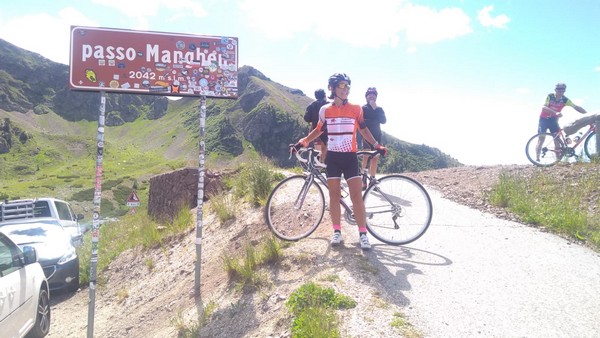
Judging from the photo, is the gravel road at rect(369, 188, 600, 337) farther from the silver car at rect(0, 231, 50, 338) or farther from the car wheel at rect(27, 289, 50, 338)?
the car wheel at rect(27, 289, 50, 338)

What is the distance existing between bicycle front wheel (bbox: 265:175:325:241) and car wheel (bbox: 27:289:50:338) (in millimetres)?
3011

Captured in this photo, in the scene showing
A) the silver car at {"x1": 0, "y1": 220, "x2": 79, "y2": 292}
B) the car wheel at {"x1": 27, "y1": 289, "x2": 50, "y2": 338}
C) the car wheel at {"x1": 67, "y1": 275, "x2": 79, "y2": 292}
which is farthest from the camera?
the car wheel at {"x1": 67, "y1": 275, "x2": 79, "y2": 292}

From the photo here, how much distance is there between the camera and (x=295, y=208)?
5770 millimetres

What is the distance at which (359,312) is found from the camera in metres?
3.93

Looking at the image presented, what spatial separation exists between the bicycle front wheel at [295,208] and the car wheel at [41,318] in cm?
301

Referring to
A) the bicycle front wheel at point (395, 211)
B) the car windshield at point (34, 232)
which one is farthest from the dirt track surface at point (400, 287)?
the car windshield at point (34, 232)

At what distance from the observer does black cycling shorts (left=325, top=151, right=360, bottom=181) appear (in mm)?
5246

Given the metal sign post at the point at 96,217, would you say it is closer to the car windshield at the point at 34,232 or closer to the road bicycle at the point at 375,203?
the road bicycle at the point at 375,203

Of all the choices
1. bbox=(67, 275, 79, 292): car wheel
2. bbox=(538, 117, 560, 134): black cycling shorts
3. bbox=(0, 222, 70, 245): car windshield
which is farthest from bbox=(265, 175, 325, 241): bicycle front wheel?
bbox=(538, 117, 560, 134): black cycling shorts

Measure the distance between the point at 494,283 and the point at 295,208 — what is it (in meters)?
2.44

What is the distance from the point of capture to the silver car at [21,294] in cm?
435

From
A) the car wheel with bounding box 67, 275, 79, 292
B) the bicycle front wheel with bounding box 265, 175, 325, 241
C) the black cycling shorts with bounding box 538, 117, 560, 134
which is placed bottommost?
the car wheel with bounding box 67, 275, 79, 292

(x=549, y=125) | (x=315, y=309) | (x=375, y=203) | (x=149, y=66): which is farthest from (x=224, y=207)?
(x=549, y=125)

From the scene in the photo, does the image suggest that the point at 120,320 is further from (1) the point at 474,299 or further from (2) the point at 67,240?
(1) the point at 474,299
